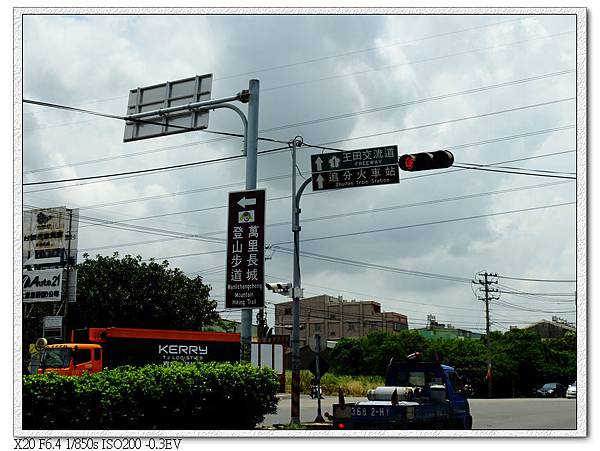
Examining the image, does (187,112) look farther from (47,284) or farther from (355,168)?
(47,284)

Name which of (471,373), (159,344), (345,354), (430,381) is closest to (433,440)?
(430,381)

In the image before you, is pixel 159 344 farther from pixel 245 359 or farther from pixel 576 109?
pixel 576 109

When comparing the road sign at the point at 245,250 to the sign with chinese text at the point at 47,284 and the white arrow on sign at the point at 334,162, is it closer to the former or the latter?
the white arrow on sign at the point at 334,162

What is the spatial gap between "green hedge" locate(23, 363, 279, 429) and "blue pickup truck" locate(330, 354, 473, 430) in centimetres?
166

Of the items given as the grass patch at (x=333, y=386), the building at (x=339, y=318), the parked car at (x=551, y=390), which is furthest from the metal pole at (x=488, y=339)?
the building at (x=339, y=318)

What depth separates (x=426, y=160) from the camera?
14.9 metres

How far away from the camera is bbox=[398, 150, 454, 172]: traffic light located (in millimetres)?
14617

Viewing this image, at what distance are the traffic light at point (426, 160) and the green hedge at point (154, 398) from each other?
490 centimetres

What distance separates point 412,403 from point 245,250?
4273 millimetres

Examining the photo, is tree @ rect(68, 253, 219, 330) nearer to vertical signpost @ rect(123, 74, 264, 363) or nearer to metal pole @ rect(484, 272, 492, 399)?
metal pole @ rect(484, 272, 492, 399)

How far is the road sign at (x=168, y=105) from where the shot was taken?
16219 mm

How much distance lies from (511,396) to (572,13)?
48.7 metres

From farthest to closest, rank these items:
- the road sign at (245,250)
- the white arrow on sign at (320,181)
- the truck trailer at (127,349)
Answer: the truck trailer at (127,349) < the white arrow on sign at (320,181) < the road sign at (245,250)

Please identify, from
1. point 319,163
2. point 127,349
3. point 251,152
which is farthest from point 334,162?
point 127,349
